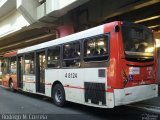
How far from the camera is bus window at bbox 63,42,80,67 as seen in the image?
397 inches

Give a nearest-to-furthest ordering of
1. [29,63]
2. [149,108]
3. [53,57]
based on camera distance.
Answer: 1. [149,108]
2. [53,57]
3. [29,63]

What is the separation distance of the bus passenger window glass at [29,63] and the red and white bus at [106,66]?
243 cm

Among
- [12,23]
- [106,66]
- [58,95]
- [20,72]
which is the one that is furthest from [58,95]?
[12,23]

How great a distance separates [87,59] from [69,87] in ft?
5.51

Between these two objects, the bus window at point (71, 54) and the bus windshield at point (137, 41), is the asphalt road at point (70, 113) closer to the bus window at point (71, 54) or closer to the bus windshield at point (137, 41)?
the bus window at point (71, 54)

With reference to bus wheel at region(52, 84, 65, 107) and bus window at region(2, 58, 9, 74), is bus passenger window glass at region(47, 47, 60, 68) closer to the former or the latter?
bus wheel at region(52, 84, 65, 107)

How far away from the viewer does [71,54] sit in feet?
34.4

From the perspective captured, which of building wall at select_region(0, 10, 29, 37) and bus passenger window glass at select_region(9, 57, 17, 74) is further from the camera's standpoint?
building wall at select_region(0, 10, 29, 37)

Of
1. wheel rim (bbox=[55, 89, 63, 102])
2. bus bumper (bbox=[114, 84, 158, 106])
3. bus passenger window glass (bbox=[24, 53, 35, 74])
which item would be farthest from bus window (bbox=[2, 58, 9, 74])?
bus bumper (bbox=[114, 84, 158, 106])

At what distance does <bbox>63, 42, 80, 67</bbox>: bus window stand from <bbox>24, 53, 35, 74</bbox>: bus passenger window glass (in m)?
3.63

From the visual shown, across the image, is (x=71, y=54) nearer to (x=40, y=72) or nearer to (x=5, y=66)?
(x=40, y=72)

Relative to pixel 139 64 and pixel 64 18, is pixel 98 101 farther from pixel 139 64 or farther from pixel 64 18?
pixel 64 18

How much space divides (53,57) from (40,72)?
196 cm

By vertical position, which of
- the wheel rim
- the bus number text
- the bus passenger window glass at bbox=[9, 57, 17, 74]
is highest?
the bus passenger window glass at bbox=[9, 57, 17, 74]
